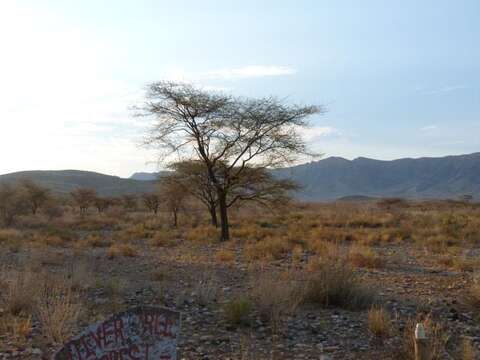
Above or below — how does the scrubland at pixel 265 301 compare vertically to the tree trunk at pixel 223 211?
below

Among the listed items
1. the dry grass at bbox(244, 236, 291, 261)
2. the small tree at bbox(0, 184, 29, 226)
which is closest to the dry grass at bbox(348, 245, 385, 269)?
the dry grass at bbox(244, 236, 291, 261)

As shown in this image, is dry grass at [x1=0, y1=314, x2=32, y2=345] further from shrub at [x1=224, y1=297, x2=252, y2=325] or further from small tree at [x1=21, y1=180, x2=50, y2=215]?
small tree at [x1=21, y1=180, x2=50, y2=215]

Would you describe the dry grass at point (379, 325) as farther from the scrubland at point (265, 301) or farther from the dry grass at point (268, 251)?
the dry grass at point (268, 251)

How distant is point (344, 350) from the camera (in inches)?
276

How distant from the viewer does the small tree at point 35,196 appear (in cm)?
4175

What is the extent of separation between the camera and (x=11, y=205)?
36.7m

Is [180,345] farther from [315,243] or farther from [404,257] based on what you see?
[315,243]

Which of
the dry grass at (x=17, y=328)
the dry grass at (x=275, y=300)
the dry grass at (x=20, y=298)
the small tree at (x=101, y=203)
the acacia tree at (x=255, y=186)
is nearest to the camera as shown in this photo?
the dry grass at (x=17, y=328)

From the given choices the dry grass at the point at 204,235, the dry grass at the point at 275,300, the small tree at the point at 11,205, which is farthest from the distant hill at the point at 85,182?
the dry grass at the point at 275,300

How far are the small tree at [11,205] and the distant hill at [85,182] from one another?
288 ft

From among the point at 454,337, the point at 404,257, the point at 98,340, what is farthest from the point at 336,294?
the point at 404,257

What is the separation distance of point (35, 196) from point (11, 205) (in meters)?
6.08

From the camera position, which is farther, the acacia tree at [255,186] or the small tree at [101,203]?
the small tree at [101,203]

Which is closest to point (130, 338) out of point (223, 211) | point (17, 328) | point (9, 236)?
point (17, 328)
